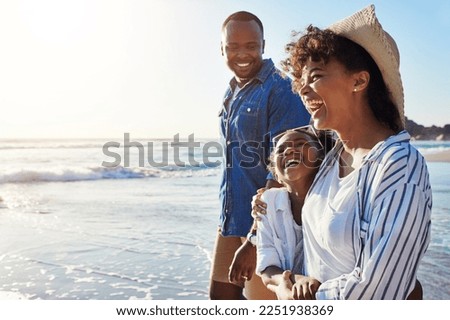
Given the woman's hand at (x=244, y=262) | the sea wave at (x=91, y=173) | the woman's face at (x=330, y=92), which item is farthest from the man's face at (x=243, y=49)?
the sea wave at (x=91, y=173)

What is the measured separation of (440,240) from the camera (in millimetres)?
4277

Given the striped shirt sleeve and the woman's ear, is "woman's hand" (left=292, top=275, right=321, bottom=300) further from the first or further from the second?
the woman's ear

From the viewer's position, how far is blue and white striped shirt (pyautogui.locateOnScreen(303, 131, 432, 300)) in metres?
1.15

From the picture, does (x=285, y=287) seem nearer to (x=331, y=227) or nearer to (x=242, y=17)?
(x=331, y=227)

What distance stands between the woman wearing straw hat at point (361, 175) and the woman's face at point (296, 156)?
0.14 metres

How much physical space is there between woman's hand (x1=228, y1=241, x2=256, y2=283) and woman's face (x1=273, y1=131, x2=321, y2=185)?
1.37ft

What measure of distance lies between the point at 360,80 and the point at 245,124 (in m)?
1.04

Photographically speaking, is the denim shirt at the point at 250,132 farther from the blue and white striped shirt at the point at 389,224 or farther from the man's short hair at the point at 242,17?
the blue and white striped shirt at the point at 389,224

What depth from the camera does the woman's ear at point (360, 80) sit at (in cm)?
134

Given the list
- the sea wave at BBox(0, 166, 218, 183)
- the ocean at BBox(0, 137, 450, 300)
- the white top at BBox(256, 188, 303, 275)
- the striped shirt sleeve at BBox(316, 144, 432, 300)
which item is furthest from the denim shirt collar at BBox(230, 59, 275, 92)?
the sea wave at BBox(0, 166, 218, 183)

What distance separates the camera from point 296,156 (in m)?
1.62

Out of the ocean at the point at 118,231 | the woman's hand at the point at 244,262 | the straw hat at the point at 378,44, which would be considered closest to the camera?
the straw hat at the point at 378,44

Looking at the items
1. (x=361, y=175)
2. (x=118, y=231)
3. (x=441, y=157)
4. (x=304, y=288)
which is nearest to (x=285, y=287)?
(x=304, y=288)

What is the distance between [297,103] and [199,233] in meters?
3.04
